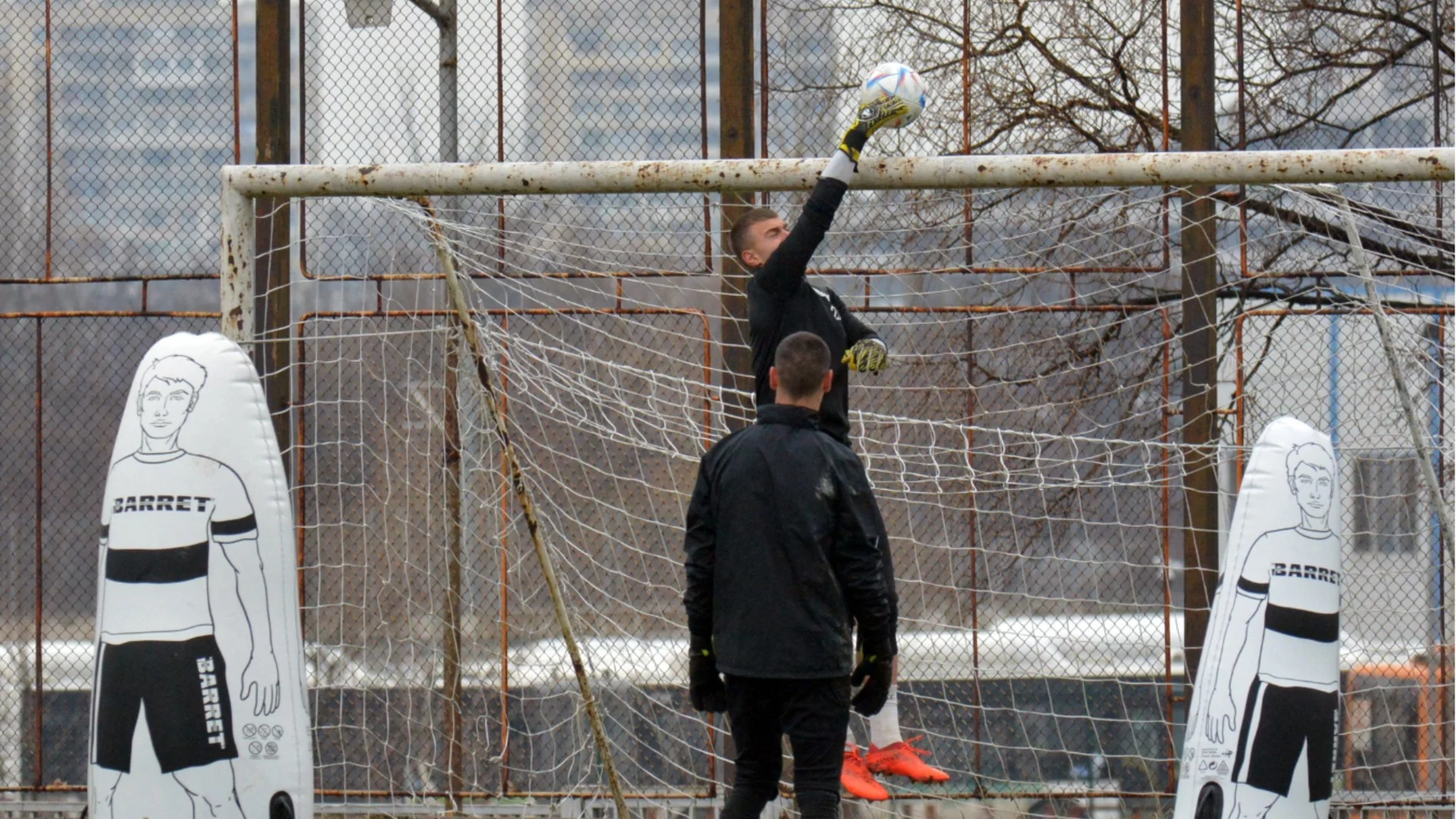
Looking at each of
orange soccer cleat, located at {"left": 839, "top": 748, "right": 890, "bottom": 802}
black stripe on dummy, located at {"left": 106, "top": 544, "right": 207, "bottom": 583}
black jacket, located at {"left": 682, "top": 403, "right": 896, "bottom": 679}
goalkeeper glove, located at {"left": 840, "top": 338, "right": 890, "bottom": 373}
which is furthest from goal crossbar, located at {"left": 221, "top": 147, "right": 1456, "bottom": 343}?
orange soccer cleat, located at {"left": 839, "top": 748, "right": 890, "bottom": 802}

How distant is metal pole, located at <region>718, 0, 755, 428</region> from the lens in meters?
6.15

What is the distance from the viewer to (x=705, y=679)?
145 inches

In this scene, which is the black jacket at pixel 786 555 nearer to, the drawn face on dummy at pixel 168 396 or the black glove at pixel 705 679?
the black glove at pixel 705 679

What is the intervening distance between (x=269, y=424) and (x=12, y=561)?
399cm

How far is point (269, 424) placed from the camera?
164 inches

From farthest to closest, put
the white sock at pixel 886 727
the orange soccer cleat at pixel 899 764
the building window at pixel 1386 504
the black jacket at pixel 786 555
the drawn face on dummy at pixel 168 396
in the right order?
1. the building window at pixel 1386 504
2. the white sock at pixel 886 727
3. the orange soccer cleat at pixel 899 764
4. the drawn face on dummy at pixel 168 396
5. the black jacket at pixel 786 555

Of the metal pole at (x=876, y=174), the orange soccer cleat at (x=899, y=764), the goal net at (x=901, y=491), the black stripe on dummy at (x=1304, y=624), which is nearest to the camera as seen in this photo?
the black stripe on dummy at (x=1304, y=624)

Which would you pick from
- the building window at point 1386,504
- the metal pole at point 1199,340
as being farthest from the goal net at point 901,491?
the metal pole at point 1199,340

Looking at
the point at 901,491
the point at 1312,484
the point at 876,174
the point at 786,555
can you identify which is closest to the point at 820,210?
the point at 876,174

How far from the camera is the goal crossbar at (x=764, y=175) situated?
4.56 m

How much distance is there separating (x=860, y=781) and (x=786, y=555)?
72.3 inches

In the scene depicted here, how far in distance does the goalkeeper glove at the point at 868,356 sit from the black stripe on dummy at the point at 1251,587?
1.34 metres

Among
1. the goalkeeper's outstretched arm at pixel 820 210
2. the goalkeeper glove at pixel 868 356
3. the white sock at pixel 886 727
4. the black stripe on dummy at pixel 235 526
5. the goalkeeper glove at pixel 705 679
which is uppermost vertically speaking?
the goalkeeper's outstretched arm at pixel 820 210

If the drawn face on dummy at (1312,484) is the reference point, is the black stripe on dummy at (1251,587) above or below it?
below
